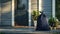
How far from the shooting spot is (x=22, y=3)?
1012 centimetres

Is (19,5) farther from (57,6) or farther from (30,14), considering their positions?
(57,6)

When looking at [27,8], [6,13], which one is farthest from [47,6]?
[6,13]

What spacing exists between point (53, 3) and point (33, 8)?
0.98m

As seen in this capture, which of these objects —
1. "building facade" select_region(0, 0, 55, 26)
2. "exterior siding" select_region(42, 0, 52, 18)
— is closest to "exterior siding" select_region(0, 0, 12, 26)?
"building facade" select_region(0, 0, 55, 26)

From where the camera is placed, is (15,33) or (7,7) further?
(7,7)

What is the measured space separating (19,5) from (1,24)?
1.27 m

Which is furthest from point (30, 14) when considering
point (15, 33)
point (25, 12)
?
point (15, 33)

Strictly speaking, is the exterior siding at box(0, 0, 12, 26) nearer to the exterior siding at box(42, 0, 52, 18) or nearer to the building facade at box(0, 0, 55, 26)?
the building facade at box(0, 0, 55, 26)

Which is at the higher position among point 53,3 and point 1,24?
point 53,3

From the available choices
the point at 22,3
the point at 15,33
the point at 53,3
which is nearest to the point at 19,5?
the point at 22,3

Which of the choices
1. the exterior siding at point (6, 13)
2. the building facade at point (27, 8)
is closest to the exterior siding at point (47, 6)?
the building facade at point (27, 8)

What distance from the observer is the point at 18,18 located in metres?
10.1

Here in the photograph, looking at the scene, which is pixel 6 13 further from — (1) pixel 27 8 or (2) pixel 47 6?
(2) pixel 47 6

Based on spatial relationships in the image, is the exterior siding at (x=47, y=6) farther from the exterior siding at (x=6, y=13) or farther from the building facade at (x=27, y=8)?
the exterior siding at (x=6, y=13)
